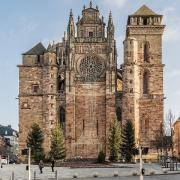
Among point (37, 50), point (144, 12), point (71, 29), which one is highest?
point (144, 12)

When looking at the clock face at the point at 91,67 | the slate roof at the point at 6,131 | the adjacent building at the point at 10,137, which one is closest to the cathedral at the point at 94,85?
the clock face at the point at 91,67

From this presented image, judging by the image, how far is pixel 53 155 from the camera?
305 ft

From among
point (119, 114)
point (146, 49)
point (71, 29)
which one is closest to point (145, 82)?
point (146, 49)

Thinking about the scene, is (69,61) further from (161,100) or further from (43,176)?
(43,176)

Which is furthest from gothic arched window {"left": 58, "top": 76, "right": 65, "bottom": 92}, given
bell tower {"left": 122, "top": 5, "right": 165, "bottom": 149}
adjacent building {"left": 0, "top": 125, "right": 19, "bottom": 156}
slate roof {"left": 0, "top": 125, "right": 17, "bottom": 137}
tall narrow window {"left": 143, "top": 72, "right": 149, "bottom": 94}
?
slate roof {"left": 0, "top": 125, "right": 17, "bottom": 137}

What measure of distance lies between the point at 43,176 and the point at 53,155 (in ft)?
122

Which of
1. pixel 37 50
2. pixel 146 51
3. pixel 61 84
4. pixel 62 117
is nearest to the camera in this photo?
Answer: pixel 62 117

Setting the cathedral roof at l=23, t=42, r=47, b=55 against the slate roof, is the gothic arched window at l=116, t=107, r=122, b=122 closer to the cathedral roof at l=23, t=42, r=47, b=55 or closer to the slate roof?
the cathedral roof at l=23, t=42, r=47, b=55

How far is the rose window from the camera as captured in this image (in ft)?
335

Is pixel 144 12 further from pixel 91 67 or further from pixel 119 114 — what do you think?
pixel 119 114

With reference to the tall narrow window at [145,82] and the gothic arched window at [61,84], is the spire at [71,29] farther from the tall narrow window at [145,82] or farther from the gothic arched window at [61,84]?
the tall narrow window at [145,82]

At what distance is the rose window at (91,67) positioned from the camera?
102125 mm

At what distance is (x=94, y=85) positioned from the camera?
333 ft

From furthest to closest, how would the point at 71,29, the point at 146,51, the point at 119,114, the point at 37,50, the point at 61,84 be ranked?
1. the point at 37,50
2. the point at 61,84
3. the point at 146,51
4. the point at 71,29
5. the point at 119,114
